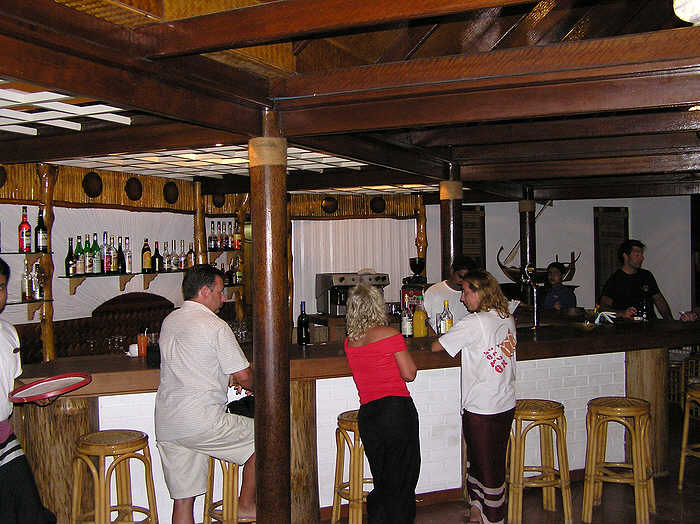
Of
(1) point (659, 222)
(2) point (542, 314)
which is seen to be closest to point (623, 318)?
(2) point (542, 314)

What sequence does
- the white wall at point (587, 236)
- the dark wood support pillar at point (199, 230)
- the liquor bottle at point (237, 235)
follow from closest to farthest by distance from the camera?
1. the dark wood support pillar at point (199, 230)
2. the liquor bottle at point (237, 235)
3. the white wall at point (587, 236)

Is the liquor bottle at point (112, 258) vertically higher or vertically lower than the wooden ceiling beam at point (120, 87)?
lower

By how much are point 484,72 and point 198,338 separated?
1984 millimetres

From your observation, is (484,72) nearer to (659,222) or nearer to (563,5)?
(563,5)

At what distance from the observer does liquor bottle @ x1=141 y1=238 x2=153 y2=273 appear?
26.5 ft

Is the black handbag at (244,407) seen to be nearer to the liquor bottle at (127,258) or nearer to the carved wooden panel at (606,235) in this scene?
the liquor bottle at (127,258)

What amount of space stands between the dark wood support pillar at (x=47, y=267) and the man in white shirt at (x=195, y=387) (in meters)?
3.19

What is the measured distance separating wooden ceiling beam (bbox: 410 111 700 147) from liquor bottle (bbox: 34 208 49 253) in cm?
352

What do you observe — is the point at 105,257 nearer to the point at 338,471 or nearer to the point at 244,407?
the point at 244,407

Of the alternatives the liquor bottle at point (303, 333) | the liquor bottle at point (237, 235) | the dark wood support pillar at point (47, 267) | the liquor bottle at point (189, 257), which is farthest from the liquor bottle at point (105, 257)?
the liquor bottle at point (303, 333)

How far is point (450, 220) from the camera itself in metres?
6.55

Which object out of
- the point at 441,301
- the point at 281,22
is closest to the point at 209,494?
the point at 441,301

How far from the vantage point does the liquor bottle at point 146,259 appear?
26.5 feet

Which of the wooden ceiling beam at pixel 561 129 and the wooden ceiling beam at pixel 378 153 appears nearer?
the wooden ceiling beam at pixel 378 153
